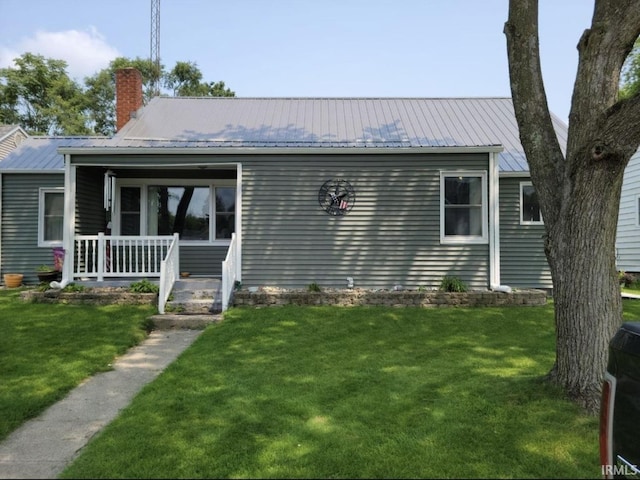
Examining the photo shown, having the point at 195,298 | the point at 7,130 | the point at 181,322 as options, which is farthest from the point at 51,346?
the point at 7,130

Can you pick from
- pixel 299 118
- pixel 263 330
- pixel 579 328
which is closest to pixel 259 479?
pixel 579 328

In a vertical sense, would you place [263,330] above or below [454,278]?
below

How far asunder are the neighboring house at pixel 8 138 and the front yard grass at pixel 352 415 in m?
14.4

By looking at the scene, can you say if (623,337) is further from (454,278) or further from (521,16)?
(454,278)

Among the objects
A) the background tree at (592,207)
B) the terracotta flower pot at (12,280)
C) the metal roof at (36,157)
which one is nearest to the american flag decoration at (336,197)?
the background tree at (592,207)

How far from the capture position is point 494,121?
12.7 meters

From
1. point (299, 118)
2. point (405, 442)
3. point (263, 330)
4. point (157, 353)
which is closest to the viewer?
point (405, 442)

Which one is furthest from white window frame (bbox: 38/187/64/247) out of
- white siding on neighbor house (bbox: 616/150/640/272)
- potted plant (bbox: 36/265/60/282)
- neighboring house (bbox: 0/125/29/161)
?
white siding on neighbor house (bbox: 616/150/640/272)

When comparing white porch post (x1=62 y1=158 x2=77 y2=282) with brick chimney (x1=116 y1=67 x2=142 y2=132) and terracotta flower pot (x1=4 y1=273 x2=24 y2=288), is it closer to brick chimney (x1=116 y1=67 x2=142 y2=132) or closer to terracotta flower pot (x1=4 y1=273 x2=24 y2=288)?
terracotta flower pot (x1=4 y1=273 x2=24 y2=288)

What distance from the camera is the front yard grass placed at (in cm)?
309

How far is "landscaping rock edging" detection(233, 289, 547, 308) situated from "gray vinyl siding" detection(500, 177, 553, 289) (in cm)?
206

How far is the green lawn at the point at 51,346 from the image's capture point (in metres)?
Result: 4.57

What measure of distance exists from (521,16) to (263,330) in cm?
524

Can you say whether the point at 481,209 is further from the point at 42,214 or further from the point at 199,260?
the point at 42,214
